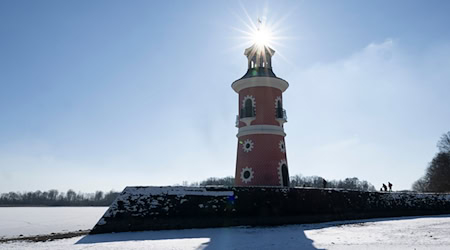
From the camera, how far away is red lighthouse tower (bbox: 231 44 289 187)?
17394mm

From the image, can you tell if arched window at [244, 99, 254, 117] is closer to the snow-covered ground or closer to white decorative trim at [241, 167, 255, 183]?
white decorative trim at [241, 167, 255, 183]

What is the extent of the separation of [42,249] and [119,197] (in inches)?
139

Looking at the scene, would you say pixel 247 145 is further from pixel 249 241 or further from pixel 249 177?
pixel 249 241

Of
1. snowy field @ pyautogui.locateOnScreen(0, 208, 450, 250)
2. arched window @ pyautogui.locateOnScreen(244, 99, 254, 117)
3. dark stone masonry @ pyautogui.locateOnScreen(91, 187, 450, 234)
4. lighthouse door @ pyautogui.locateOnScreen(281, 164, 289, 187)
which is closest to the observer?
snowy field @ pyautogui.locateOnScreen(0, 208, 450, 250)

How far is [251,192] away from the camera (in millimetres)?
13641

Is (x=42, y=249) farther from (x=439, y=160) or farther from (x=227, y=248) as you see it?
(x=439, y=160)

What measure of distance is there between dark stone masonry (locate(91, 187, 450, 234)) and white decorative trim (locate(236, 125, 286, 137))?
13.2ft

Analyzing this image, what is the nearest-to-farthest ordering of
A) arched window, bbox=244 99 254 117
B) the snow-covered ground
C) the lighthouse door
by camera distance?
the snow-covered ground, the lighthouse door, arched window, bbox=244 99 254 117

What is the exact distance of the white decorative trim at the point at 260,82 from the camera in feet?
61.1

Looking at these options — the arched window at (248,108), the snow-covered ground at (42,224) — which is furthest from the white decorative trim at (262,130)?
the snow-covered ground at (42,224)

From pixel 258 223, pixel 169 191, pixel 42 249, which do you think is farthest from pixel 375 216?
pixel 42 249

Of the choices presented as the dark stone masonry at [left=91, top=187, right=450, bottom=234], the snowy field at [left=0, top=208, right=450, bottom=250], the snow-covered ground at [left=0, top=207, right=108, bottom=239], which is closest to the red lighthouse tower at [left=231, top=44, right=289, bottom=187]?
the dark stone masonry at [left=91, top=187, right=450, bottom=234]

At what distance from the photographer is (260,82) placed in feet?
61.2

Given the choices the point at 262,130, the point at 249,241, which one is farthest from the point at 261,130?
the point at 249,241
